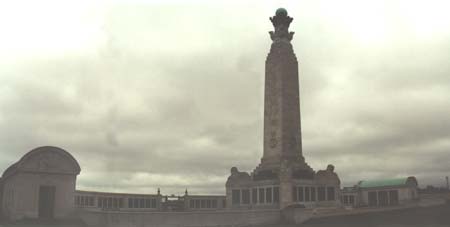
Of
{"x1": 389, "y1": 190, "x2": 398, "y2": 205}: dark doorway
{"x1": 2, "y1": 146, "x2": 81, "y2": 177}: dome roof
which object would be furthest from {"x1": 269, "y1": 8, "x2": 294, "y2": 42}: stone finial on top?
{"x1": 2, "y1": 146, "x2": 81, "y2": 177}: dome roof

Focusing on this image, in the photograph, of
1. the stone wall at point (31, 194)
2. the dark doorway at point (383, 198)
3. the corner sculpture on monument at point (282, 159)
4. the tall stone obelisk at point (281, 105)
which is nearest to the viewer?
the stone wall at point (31, 194)

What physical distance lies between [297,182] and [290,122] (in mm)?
7328

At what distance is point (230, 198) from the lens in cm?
6462

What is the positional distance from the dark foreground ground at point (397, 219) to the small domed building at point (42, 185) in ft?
7.90

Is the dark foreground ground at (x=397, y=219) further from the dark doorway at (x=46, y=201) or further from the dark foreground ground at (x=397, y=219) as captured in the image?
the dark doorway at (x=46, y=201)

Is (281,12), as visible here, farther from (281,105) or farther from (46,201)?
(46,201)

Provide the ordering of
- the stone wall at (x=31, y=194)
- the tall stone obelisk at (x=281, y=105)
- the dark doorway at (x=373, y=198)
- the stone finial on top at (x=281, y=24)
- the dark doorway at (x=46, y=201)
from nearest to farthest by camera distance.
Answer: the stone wall at (x=31, y=194)
the dark doorway at (x=46, y=201)
the tall stone obelisk at (x=281, y=105)
the stone finial on top at (x=281, y=24)
the dark doorway at (x=373, y=198)

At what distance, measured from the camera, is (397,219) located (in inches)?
1695

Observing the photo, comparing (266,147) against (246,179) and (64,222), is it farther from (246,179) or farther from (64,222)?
(64,222)

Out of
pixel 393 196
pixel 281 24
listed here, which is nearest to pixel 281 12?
pixel 281 24

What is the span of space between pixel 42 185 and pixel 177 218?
11.4 metres

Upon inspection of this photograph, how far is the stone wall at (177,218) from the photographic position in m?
39.0

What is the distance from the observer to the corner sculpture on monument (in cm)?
5838

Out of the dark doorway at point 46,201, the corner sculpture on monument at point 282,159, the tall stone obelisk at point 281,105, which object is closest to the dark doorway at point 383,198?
the corner sculpture on monument at point 282,159
